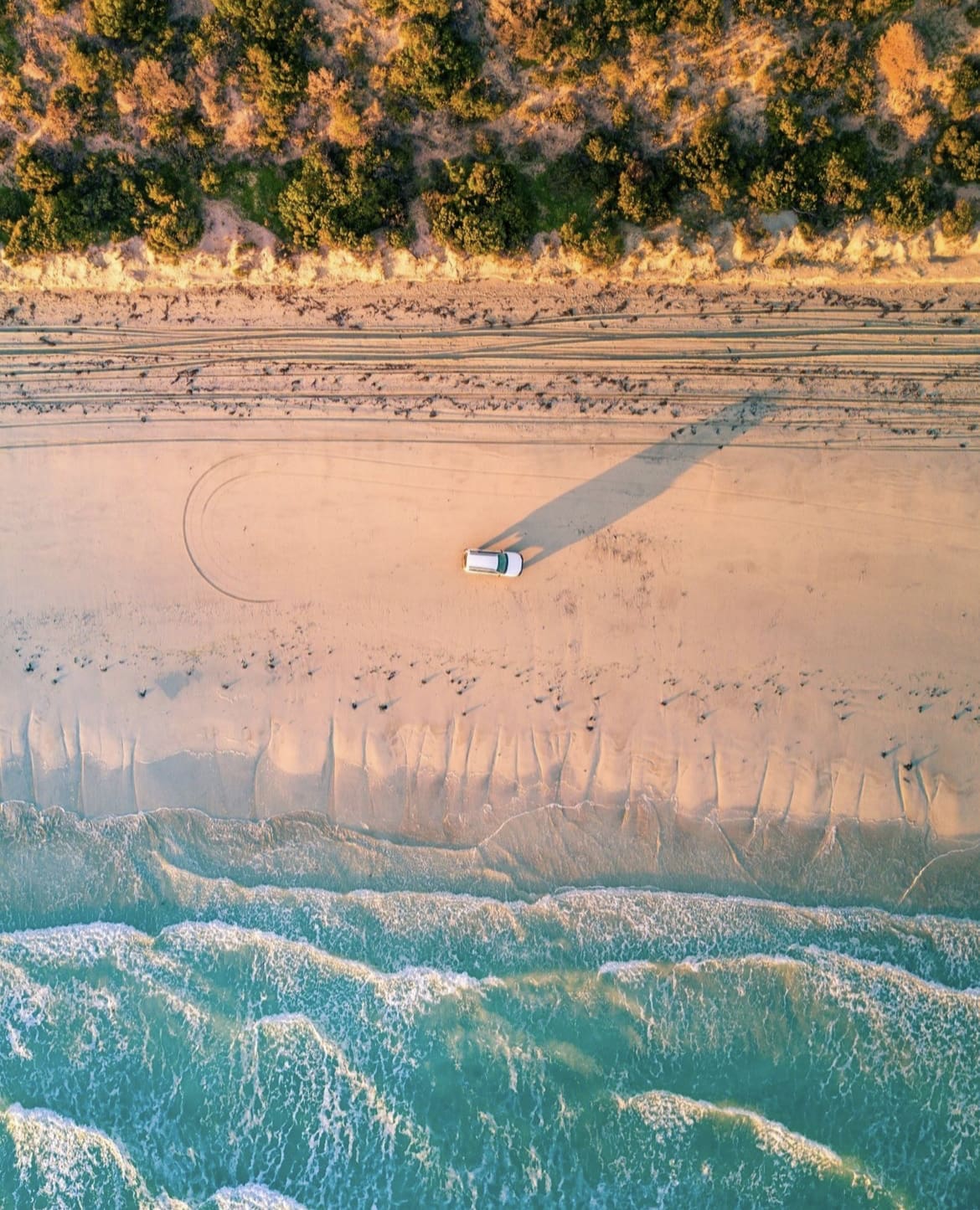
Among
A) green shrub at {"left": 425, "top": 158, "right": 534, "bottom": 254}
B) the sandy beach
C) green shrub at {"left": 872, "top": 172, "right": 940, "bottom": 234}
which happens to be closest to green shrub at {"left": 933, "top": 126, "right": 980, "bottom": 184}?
green shrub at {"left": 872, "top": 172, "right": 940, "bottom": 234}

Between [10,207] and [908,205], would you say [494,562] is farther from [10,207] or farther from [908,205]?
[10,207]

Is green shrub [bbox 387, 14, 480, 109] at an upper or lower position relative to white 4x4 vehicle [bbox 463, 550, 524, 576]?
upper

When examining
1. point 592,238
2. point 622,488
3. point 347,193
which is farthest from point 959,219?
point 347,193

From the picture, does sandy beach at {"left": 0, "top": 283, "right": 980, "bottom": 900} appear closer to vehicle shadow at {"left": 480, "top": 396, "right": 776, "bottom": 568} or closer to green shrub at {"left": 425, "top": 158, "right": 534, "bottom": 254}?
vehicle shadow at {"left": 480, "top": 396, "right": 776, "bottom": 568}

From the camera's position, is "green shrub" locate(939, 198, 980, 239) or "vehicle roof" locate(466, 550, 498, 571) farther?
"vehicle roof" locate(466, 550, 498, 571)

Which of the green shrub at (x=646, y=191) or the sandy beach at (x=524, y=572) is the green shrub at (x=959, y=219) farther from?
the green shrub at (x=646, y=191)

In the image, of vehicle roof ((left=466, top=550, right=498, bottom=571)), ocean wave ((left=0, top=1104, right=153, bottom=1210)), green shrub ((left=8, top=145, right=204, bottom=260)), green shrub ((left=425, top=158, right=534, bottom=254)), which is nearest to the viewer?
green shrub ((left=425, top=158, right=534, bottom=254))

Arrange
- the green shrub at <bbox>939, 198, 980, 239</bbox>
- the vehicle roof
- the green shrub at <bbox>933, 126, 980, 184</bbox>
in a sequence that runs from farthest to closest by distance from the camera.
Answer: the vehicle roof → the green shrub at <bbox>939, 198, 980, 239</bbox> → the green shrub at <bbox>933, 126, 980, 184</bbox>
